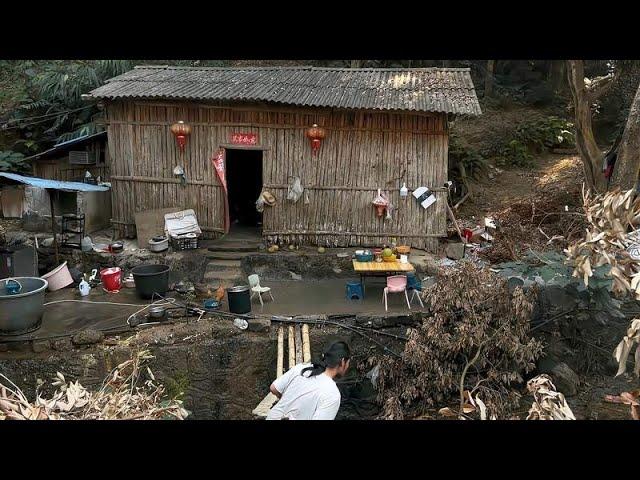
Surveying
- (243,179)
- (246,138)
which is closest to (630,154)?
(246,138)

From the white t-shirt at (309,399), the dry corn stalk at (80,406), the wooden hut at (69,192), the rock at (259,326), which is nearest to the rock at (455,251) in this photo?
the rock at (259,326)

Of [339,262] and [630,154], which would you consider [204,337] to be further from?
[630,154]

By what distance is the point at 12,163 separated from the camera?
52.9ft

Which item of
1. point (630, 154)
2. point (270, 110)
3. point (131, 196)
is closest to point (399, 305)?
point (270, 110)

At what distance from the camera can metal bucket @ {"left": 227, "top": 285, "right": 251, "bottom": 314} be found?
9.33 metres

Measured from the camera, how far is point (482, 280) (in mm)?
7754

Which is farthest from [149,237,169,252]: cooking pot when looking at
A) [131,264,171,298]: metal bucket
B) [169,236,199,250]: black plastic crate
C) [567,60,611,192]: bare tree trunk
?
[567,60,611,192]: bare tree trunk

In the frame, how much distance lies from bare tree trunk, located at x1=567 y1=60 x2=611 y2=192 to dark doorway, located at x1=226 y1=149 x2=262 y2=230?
27.8 ft

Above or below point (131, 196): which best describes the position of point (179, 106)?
above

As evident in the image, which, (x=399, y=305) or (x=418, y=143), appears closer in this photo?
(x=399, y=305)

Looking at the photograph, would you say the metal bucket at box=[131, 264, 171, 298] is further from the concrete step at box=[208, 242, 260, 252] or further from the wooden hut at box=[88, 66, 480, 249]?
the wooden hut at box=[88, 66, 480, 249]

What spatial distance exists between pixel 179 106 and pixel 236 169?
358cm

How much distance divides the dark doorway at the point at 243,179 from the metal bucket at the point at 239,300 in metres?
5.74
